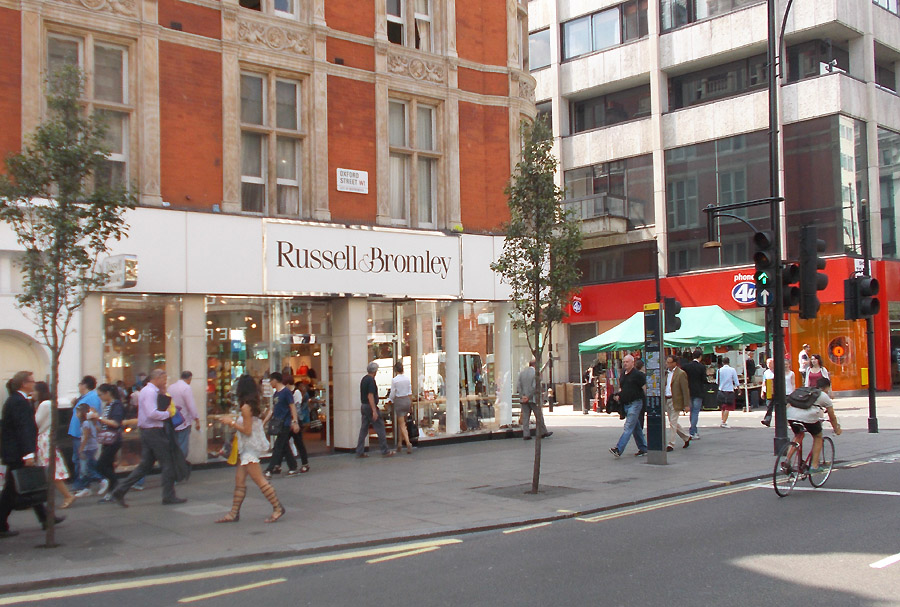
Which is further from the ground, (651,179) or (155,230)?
(651,179)

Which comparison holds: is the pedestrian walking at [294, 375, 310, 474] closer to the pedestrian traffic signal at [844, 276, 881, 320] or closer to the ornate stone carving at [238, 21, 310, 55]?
the ornate stone carving at [238, 21, 310, 55]

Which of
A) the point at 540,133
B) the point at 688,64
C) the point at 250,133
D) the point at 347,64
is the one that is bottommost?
the point at 540,133

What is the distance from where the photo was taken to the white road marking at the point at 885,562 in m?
7.23

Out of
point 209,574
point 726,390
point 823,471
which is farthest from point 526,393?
point 209,574

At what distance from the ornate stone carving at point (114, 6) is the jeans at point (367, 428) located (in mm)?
8059

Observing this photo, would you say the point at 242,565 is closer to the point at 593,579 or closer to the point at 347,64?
the point at 593,579

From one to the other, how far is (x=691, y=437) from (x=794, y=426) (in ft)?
21.2

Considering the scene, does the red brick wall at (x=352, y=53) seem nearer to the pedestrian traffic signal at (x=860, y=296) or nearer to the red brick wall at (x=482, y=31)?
the red brick wall at (x=482, y=31)

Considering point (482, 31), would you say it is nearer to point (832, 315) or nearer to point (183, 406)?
point (183, 406)

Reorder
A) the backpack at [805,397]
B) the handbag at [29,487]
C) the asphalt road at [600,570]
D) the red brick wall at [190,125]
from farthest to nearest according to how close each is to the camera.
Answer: the red brick wall at [190,125]
the backpack at [805,397]
the handbag at [29,487]
the asphalt road at [600,570]

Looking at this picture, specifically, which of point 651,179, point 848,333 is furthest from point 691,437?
point 651,179

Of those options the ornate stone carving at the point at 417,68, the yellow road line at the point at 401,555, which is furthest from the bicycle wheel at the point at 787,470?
the ornate stone carving at the point at 417,68

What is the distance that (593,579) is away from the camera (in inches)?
280

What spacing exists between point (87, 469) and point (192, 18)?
26.5 ft
